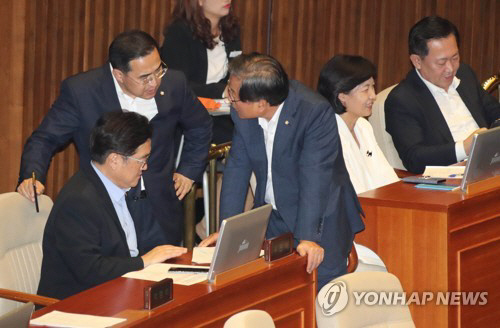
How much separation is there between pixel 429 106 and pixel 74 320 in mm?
3303

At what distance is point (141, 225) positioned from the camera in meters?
4.56

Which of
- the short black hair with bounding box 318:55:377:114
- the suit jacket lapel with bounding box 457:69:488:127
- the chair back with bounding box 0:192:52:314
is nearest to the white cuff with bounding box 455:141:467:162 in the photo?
the suit jacket lapel with bounding box 457:69:488:127

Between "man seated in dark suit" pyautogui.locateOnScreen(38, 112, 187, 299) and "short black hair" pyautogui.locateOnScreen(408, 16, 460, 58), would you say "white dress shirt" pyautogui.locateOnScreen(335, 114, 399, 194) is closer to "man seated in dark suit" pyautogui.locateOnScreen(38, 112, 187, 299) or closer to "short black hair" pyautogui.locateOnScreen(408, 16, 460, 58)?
"short black hair" pyautogui.locateOnScreen(408, 16, 460, 58)

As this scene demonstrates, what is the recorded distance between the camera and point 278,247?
410 centimetres

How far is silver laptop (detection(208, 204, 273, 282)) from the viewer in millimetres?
3668

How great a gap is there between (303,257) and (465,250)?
3.60ft

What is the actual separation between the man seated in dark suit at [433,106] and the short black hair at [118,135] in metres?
2.11

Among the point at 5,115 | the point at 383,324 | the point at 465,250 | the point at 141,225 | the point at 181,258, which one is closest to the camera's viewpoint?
the point at 383,324

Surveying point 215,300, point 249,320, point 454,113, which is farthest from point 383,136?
point 249,320

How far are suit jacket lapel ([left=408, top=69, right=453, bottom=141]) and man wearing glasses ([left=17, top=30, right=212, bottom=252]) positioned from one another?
62.7 inches

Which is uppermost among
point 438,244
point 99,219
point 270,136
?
point 270,136

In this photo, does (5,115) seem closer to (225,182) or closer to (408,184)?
(225,182)

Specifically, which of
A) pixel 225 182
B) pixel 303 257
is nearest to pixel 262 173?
pixel 225 182

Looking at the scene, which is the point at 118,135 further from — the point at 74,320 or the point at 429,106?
the point at 429,106
